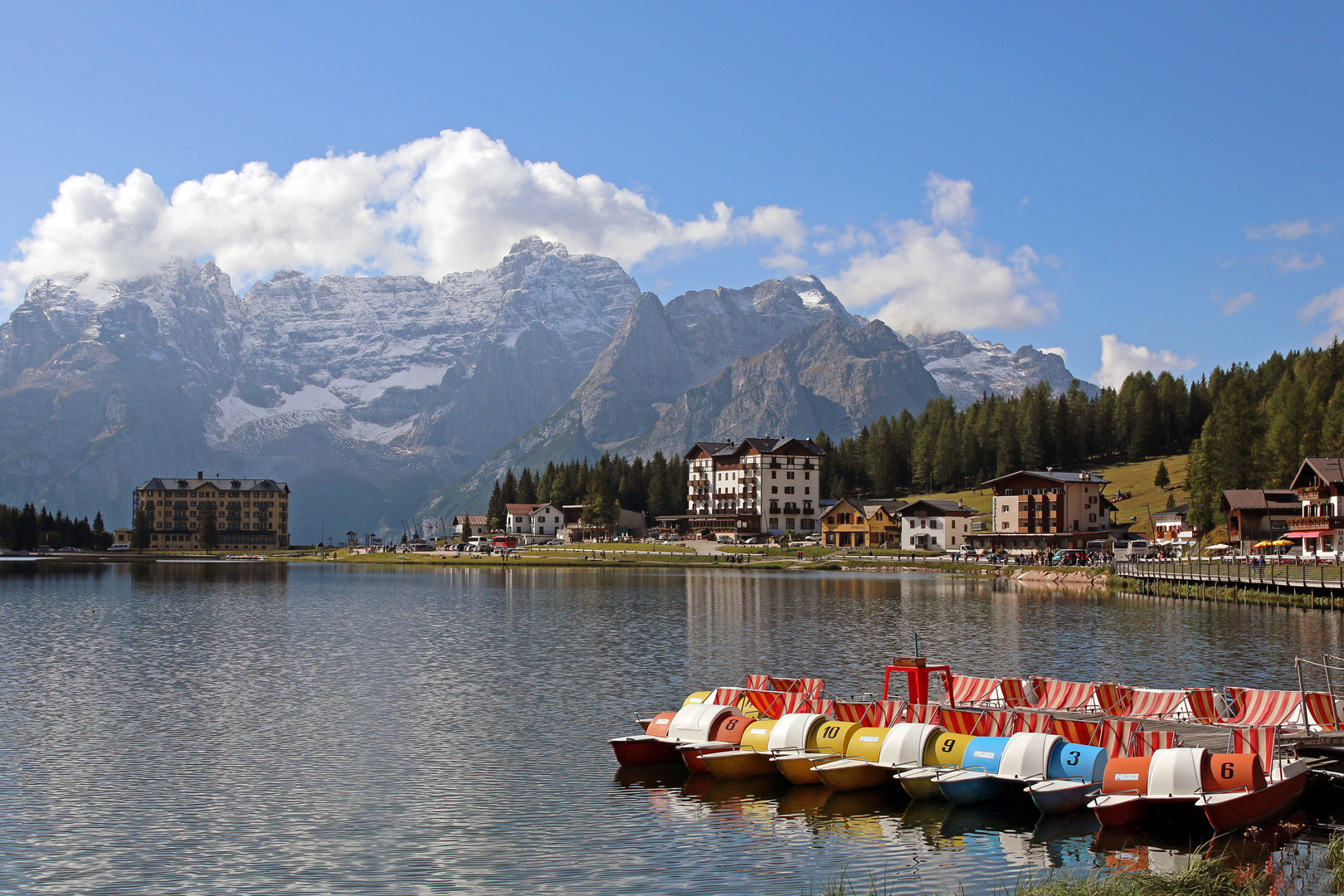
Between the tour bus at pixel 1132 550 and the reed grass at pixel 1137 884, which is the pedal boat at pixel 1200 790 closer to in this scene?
the reed grass at pixel 1137 884

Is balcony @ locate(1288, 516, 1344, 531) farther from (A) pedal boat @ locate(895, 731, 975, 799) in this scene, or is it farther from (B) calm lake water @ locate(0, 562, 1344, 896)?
(A) pedal boat @ locate(895, 731, 975, 799)

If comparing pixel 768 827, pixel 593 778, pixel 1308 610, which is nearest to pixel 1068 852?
pixel 768 827

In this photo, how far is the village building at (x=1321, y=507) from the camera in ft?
401

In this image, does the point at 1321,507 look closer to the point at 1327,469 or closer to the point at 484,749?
the point at 1327,469

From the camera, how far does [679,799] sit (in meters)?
33.9

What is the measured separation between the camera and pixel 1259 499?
139250 mm

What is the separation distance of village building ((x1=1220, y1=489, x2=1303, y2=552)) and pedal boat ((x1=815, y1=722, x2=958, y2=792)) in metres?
119

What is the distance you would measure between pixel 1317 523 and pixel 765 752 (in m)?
112

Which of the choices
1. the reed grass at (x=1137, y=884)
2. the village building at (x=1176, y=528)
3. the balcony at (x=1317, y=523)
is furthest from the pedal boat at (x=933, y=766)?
the village building at (x=1176, y=528)

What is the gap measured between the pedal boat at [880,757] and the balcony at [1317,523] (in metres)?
108

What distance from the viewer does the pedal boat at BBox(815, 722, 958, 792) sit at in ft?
111

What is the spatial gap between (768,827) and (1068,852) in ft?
25.5

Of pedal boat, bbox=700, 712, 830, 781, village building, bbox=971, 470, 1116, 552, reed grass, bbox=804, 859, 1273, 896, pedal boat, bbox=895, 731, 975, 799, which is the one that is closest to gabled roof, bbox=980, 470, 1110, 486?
village building, bbox=971, 470, 1116, 552

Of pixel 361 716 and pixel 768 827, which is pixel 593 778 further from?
pixel 361 716
